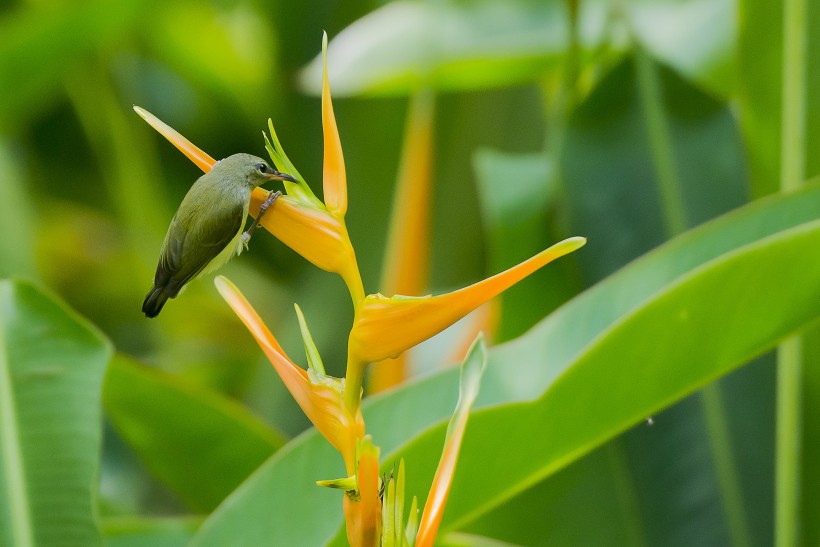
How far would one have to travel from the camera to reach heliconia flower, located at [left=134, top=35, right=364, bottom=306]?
0.27 m

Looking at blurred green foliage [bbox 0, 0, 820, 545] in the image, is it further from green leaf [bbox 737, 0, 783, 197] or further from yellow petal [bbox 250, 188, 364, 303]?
yellow petal [bbox 250, 188, 364, 303]

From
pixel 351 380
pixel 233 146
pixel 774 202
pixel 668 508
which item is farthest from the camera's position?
pixel 233 146

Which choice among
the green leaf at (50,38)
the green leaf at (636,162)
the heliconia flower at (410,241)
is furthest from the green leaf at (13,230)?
the green leaf at (636,162)

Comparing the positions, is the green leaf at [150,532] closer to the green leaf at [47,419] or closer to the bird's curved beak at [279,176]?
the green leaf at [47,419]

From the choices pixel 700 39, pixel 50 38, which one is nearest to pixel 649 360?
pixel 700 39

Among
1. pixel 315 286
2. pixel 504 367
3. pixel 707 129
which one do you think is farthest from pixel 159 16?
pixel 504 367

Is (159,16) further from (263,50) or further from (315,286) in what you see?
(315,286)

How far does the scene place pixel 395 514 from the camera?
263 millimetres

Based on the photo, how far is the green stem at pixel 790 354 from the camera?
0.56 metres

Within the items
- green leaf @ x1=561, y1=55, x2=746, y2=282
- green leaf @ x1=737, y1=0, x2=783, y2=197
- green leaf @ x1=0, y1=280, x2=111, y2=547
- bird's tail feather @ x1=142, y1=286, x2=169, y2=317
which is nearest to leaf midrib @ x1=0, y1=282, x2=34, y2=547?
green leaf @ x1=0, y1=280, x2=111, y2=547

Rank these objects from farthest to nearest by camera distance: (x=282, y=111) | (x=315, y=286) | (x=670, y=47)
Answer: (x=282, y=111), (x=315, y=286), (x=670, y=47)

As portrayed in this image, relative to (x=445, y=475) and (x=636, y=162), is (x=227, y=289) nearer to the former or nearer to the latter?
(x=445, y=475)

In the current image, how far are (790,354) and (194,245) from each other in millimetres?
413

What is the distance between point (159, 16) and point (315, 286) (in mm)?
522
